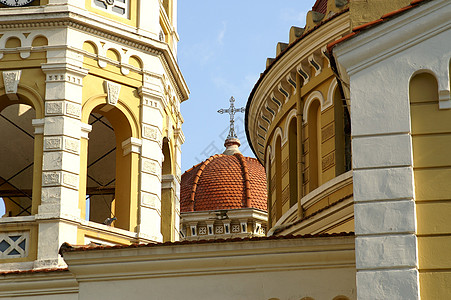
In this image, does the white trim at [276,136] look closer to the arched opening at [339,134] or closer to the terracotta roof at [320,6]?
the terracotta roof at [320,6]

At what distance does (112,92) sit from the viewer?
25578 millimetres

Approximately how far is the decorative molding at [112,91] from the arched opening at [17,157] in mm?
2002

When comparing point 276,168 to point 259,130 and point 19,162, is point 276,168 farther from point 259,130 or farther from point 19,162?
point 19,162

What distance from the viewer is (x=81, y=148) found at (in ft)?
81.2

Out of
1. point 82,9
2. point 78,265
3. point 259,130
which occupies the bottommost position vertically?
point 78,265

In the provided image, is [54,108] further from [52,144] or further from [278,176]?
[278,176]

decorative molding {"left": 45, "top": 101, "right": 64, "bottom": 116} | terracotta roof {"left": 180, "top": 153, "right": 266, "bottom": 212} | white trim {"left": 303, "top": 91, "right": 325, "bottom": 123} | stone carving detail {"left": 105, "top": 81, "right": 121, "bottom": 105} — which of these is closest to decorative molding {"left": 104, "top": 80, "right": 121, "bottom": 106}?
stone carving detail {"left": 105, "top": 81, "right": 121, "bottom": 105}

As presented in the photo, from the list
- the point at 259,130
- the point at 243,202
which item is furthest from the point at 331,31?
the point at 243,202

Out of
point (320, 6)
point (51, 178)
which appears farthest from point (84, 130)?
point (320, 6)

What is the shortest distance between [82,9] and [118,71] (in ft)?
4.66

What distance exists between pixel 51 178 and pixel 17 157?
13.1 ft

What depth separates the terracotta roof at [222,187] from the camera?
40.9 m

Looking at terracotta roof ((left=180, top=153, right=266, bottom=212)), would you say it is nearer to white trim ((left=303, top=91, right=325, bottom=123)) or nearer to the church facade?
the church facade

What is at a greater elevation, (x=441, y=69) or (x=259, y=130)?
(x=259, y=130)
